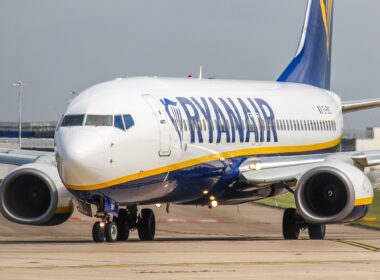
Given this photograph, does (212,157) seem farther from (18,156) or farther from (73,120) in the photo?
(73,120)

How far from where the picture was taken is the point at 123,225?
114ft

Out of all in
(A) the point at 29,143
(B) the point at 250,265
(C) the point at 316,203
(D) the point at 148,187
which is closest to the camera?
(B) the point at 250,265

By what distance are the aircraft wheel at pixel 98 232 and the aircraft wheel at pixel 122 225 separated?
2.59m

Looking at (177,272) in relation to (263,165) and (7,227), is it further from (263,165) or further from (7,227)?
(7,227)

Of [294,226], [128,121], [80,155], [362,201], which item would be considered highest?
[128,121]

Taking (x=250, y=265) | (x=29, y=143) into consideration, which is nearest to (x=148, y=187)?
(x=250, y=265)

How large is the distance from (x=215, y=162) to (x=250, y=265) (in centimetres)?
1184

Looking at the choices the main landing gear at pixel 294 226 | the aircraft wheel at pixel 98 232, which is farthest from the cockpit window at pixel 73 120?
the main landing gear at pixel 294 226

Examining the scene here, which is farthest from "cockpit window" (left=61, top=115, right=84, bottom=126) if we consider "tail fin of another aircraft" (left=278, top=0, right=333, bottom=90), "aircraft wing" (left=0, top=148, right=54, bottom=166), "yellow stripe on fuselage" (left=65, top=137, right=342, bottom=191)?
"tail fin of another aircraft" (left=278, top=0, right=333, bottom=90)

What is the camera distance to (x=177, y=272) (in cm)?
2278

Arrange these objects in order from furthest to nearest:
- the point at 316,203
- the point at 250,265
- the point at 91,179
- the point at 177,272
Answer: the point at 316,203 < the point at 91,179 < the point at 250,265 < the point at 177,272

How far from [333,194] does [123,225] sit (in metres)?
5.38

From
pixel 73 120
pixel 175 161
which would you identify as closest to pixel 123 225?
pixel 175 161

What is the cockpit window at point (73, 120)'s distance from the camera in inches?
1233
